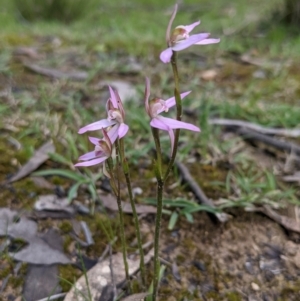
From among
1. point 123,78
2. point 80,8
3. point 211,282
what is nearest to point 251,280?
point 211,282

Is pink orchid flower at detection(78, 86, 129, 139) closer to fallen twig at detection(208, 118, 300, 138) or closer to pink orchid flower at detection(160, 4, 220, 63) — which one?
pink orchid flower at detection(160, 4, 220, 63)

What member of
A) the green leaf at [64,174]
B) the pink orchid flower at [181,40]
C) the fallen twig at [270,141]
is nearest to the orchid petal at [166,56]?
the pink orchid flower at [181,40]

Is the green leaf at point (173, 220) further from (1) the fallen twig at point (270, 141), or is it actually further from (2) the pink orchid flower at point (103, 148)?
(1) the fallen twig at point (270, 141)

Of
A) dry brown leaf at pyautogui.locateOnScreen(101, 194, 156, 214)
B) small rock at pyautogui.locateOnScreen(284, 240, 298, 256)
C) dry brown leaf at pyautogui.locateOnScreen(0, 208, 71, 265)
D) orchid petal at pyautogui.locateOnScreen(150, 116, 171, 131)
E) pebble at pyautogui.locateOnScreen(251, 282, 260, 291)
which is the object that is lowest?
small rock at pyautogui.locateOnScreen(284, 240, 298, 256)

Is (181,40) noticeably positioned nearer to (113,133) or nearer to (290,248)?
(113,133)

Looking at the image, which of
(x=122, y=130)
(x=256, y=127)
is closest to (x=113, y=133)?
(x=122, y=130)

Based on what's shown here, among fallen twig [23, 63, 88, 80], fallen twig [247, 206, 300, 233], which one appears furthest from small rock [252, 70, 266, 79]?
fallen twig [247, 206, 300, 233]

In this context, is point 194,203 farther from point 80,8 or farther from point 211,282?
point 80,8
